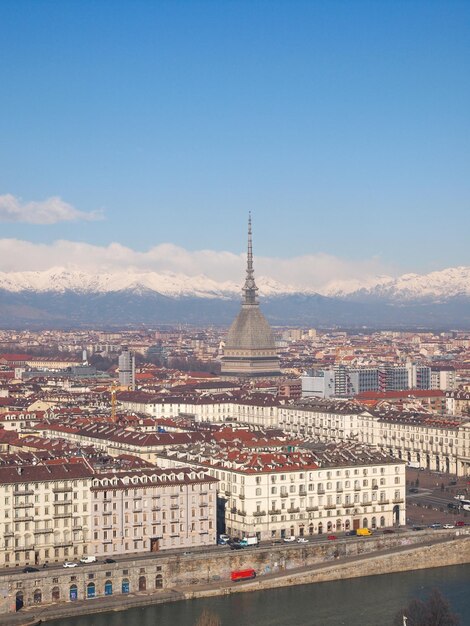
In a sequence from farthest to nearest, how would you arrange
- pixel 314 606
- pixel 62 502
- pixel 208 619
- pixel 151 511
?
pixel 151 511, pixel 62 502, pixel 314 606, pixel 208 619

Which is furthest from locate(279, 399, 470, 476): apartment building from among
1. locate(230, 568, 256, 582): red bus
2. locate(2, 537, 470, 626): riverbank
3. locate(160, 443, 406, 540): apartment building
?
locate(230, 568, 256, 582): red bus

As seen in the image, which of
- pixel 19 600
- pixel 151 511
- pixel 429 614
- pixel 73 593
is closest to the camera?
pixel 429 614

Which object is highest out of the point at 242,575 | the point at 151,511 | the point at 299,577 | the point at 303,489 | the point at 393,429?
the point at 393,429

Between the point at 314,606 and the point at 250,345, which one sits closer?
the point at 314,606

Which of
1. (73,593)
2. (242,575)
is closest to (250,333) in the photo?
(242,575)

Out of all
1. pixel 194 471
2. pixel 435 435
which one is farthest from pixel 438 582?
pixel 435 435

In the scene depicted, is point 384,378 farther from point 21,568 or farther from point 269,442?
point 21,568

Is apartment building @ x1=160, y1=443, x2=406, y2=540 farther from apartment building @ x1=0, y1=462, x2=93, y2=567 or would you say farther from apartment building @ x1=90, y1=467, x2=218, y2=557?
apartment building @ x1=0, y1=462, x2=93, y2=567

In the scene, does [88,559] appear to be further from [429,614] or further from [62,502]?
[429,614]
